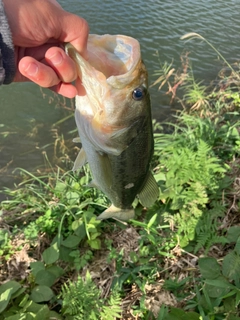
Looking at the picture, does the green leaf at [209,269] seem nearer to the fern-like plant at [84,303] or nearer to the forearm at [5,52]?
the fern-like plant at [84,303]

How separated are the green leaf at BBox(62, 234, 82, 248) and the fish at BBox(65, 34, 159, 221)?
1.07 m

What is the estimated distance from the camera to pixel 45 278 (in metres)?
3.15

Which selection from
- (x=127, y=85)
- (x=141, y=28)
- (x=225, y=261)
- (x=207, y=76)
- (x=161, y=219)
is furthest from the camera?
(x=141, y=28)

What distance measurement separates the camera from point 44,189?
459 cm

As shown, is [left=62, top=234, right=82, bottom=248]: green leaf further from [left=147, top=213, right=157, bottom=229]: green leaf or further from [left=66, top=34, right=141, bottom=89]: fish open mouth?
[left=66, top=34, right=141, bottom=89]: fish open mouth

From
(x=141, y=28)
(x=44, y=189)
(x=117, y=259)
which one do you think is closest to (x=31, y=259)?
(x=117, y=259)

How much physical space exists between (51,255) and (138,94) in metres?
1.86

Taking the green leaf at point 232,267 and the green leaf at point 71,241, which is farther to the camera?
the green leaf at point 71,241

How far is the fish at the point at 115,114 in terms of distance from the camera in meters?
1.95

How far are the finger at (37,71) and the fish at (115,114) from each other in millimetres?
144

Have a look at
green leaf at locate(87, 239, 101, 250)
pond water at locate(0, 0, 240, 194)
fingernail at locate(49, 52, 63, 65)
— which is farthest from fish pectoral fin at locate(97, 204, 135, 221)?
pond water at locate(0, 0, 240, 194)

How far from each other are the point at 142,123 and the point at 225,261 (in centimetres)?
145

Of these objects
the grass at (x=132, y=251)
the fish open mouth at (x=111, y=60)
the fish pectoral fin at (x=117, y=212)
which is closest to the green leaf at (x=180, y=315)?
the grass at (x=132, y=251)

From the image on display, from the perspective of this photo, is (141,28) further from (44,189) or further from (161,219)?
(161,219)
